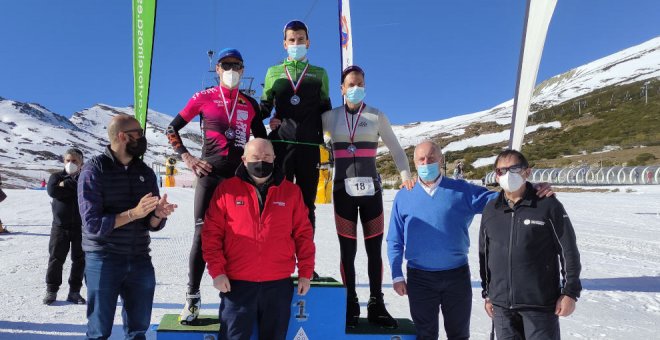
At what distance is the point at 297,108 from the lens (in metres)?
4.08

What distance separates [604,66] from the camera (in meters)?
162

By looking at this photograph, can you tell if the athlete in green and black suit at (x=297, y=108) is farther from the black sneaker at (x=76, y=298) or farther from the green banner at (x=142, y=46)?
the black sneaker at (x=76, y=298)

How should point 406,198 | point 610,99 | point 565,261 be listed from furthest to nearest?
1. point 610,99
2. point 406,198
3. point 565,261

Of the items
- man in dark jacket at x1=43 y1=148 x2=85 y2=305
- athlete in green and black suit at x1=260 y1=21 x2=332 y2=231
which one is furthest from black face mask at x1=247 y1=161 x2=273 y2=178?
man in dark jacket at x1=43 y1=148 x2=85 y2=305

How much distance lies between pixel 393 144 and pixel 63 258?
4.39m

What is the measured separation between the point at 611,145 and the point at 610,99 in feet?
174

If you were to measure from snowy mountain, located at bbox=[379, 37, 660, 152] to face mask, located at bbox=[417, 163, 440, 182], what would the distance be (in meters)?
81.4

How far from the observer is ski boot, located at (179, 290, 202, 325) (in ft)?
11.5

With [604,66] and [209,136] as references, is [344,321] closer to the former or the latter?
[209,136]

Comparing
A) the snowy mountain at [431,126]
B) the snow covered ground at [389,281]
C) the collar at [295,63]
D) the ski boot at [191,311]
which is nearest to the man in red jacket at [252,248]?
the ski boot at [191,311]

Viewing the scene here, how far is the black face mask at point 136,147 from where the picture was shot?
125 inches

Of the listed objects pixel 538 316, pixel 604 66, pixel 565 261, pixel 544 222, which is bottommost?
pixel 538 316

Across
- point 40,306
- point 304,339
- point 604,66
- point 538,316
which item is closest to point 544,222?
point 538,316

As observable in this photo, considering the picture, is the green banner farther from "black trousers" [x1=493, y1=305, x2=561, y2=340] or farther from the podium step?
"black trousers" [x1=493, y1=305, x2=561, y2=340]
